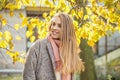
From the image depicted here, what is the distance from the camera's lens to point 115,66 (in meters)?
17.8

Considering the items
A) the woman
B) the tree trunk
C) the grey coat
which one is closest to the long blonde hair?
the woman

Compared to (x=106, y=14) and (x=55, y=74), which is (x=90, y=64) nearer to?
(x=106, y=14)

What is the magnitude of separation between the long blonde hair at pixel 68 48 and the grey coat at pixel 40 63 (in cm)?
14

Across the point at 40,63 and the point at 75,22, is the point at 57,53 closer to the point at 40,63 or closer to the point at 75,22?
the point at 40,63

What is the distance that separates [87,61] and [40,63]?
8.62m

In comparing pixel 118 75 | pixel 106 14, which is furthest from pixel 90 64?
pixel 106 14

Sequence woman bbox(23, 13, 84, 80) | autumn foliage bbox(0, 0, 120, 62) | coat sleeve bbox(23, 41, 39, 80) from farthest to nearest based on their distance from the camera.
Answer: autumn foliage bbox(0, 0, 120, 62), woman bbox(23, 13, 84, 80), coat sleeve bbox(23, 41, 39, 80)

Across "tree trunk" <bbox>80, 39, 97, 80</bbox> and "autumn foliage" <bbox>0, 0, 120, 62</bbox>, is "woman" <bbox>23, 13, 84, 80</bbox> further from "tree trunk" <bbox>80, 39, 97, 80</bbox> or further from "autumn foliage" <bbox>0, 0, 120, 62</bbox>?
"tree trunk" <bbox>80, 39, 97, 80</bbox>

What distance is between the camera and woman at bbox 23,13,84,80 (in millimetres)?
5547

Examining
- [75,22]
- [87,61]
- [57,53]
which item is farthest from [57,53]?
[87,61]

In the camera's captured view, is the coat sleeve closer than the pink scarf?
Yes

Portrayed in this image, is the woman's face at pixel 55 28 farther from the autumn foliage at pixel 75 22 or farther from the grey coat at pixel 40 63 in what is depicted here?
the autumn foliage at pixel 75 22

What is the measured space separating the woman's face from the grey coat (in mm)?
130

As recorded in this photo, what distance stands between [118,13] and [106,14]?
0.71 ft
